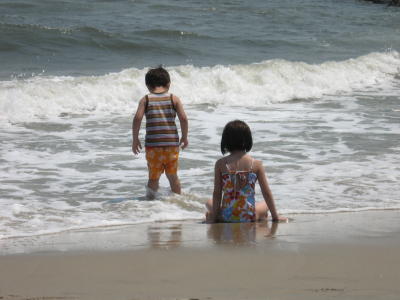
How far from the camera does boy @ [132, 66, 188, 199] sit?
654cm

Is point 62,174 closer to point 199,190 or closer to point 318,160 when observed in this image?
point 199,190

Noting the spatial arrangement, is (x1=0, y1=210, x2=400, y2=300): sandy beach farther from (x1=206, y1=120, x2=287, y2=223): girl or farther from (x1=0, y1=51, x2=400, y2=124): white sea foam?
(x1=0, y1=51, x2=400, y2=124): white sea foam

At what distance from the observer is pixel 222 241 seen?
4.91 metres

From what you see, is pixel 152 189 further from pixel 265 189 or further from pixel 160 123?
pixel 265 189

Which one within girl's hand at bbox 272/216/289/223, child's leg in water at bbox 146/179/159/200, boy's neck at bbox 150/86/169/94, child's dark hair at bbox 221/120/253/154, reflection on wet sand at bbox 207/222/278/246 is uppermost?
boy's neck at bbox 150/86/169/94

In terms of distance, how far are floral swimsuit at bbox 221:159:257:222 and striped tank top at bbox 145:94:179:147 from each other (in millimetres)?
1225

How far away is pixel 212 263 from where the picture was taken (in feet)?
14.2

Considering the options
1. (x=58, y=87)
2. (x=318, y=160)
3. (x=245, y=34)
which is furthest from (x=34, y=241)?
(x=245, y=34)

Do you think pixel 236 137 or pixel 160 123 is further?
pixel 160 123

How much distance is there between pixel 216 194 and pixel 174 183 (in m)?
1.30

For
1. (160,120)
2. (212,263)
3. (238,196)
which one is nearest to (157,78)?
(160,120)

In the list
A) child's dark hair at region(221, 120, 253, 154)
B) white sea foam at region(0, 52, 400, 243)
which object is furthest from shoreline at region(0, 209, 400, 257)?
child's dark hair at region(221, 120, 253, 154)

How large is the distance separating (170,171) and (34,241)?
1750 mm

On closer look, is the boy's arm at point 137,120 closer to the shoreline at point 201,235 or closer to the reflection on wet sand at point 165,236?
the shoreline at point 201,235
